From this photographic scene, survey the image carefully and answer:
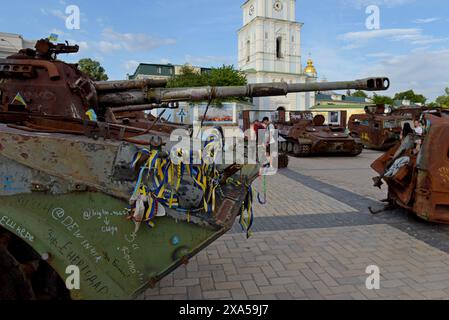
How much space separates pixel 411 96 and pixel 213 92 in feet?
251

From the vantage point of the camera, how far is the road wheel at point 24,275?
Answer: 2.22 meters

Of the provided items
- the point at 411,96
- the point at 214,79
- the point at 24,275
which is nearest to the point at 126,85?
the point at 24,275

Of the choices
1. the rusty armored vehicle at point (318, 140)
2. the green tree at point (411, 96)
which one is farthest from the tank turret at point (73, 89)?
the green tree at point (411, 96)

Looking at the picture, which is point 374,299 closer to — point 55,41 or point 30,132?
point 30,132

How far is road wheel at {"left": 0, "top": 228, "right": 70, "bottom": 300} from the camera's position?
2221 mm

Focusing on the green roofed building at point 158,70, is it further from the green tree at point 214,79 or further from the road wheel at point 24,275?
the road wheel at point 24,275

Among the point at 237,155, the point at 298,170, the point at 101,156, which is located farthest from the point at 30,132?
the point at 298,170

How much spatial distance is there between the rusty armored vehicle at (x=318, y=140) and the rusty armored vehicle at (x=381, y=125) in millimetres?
2556

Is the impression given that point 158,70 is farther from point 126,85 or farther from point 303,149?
point 126,85

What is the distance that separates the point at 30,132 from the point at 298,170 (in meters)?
9.18

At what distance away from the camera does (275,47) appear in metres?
44.1

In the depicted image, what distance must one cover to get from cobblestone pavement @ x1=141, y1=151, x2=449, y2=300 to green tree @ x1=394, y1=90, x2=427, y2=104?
70.5m

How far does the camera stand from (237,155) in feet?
10.9

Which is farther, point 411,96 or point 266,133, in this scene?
point 411,96
